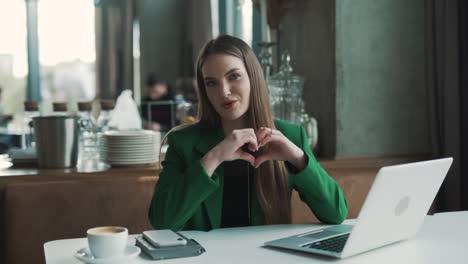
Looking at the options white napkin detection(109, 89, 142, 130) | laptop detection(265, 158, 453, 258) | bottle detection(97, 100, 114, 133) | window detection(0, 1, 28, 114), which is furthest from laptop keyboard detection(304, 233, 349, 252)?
window detection(0, 1, 28, 114)

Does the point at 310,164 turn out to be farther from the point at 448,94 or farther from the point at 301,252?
the point at 448,94

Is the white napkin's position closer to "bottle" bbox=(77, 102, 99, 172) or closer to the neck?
"bottle" bbox=(77, 102, 99, 172)

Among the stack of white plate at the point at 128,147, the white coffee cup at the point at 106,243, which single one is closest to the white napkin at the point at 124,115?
the stack of white plate at the point at 128,147

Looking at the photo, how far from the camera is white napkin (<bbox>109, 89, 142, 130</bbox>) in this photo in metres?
3.11

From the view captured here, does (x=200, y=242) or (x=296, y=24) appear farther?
(x=296, y=24)

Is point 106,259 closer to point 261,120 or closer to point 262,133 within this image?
point 262,133

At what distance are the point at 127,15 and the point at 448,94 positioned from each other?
241 inches

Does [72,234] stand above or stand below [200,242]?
below

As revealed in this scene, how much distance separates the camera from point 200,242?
1594 millimetres

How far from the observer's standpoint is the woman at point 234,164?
71.1 inches

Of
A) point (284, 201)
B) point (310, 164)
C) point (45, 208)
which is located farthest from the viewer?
point (45, 208)

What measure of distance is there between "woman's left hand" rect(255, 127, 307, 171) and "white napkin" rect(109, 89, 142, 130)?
53.1 inches

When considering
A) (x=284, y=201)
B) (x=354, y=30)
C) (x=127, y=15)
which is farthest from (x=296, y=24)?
(x=127, y=15)

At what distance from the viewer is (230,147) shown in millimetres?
1769
